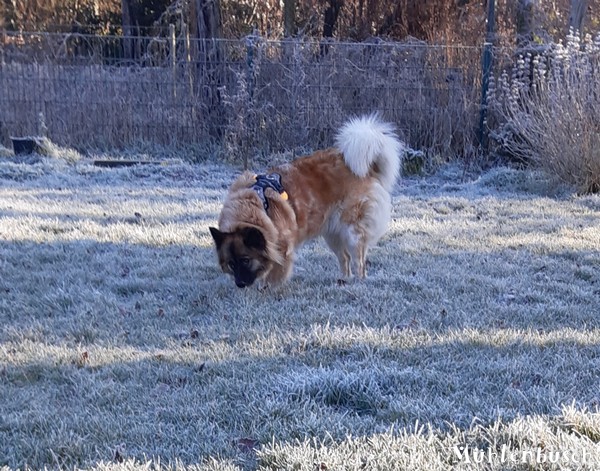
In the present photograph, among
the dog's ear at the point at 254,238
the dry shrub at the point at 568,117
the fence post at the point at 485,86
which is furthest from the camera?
the fence post at the point at 485,86

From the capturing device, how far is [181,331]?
3953 millimetres

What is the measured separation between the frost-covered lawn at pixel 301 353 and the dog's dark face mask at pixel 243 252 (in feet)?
0.50

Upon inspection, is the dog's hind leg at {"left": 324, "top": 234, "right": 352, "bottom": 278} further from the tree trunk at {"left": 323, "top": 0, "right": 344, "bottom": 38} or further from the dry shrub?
the tree trunk at {"left": 323, "top": 0, "right": 344, "bottom": 38}

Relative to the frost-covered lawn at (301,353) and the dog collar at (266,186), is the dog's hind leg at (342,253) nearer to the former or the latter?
the frost-covered lawn at (301,353)

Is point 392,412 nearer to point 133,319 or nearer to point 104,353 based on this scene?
point 104,353

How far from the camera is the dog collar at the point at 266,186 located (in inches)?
185

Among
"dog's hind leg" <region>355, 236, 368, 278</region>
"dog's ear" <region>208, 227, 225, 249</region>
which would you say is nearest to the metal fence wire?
"dog's hind leg" <region>355, 236, 368, 278</region>

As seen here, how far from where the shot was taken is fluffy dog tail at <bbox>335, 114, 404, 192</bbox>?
519 centimetres

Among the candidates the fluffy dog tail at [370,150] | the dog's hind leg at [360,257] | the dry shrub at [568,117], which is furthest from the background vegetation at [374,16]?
the dog's hind leg at [360,257]

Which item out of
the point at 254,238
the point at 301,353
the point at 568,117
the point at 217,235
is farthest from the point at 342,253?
the point at 568,117

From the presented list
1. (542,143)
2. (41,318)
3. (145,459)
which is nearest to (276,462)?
(145,459)

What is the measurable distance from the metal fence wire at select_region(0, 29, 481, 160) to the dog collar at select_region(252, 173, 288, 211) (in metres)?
6.50

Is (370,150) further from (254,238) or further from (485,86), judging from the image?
(485,86)

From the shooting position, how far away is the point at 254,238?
14.7 feet
